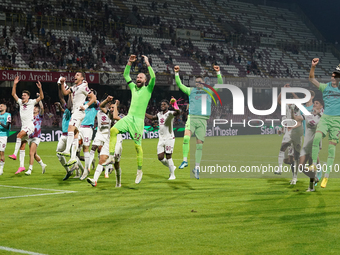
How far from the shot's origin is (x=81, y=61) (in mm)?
35188

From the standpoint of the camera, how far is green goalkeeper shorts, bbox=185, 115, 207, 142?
12.2 m

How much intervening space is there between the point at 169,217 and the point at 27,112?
7.69 metres

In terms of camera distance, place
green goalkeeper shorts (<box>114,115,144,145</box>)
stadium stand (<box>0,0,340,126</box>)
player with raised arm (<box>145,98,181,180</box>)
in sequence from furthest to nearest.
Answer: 1. stadium stand (<box>0,0,340,126</box>)
2. player with raised arm (<box>145,98,181,180</box>)
3. green goalkeeper shorts (<box>114,115,144,145</box>)

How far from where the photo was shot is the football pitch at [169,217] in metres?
5.54

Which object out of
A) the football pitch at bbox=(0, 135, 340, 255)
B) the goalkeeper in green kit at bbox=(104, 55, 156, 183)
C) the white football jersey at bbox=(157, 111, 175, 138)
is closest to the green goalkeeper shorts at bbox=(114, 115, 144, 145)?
the goalkeeper in green kit at bbox=(104, 55, 156, 183)

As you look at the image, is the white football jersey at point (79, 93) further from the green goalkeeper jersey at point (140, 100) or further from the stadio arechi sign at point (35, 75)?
the stadio arechi sign at point (35, 75)

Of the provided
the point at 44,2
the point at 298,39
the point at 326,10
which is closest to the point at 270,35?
the point at 298,39

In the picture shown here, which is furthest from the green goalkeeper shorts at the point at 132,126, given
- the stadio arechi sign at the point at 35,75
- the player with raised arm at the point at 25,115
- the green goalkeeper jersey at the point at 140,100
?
the stadio arechi sign at the point at 35,75

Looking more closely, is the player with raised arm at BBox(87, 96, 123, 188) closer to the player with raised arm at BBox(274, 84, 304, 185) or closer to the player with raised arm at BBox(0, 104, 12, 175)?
the player with raised arm at BBox(0, 104, 12, 175)

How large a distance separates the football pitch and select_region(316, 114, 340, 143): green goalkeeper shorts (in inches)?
46.4

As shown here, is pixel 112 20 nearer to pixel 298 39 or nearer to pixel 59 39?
pixel 59 39

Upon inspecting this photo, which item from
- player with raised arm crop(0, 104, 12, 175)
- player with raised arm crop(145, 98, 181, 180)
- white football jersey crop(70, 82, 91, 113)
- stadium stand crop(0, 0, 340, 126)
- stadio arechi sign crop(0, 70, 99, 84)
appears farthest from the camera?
stadium stand crop(0, 0, 340, 126)

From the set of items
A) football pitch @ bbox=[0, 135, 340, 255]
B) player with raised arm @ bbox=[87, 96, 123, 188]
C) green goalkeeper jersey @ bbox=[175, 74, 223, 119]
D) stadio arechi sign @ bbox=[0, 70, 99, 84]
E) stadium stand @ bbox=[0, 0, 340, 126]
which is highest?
stadium stand @ bbox=[0, 0, 340, 126]

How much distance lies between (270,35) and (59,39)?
28.9m
